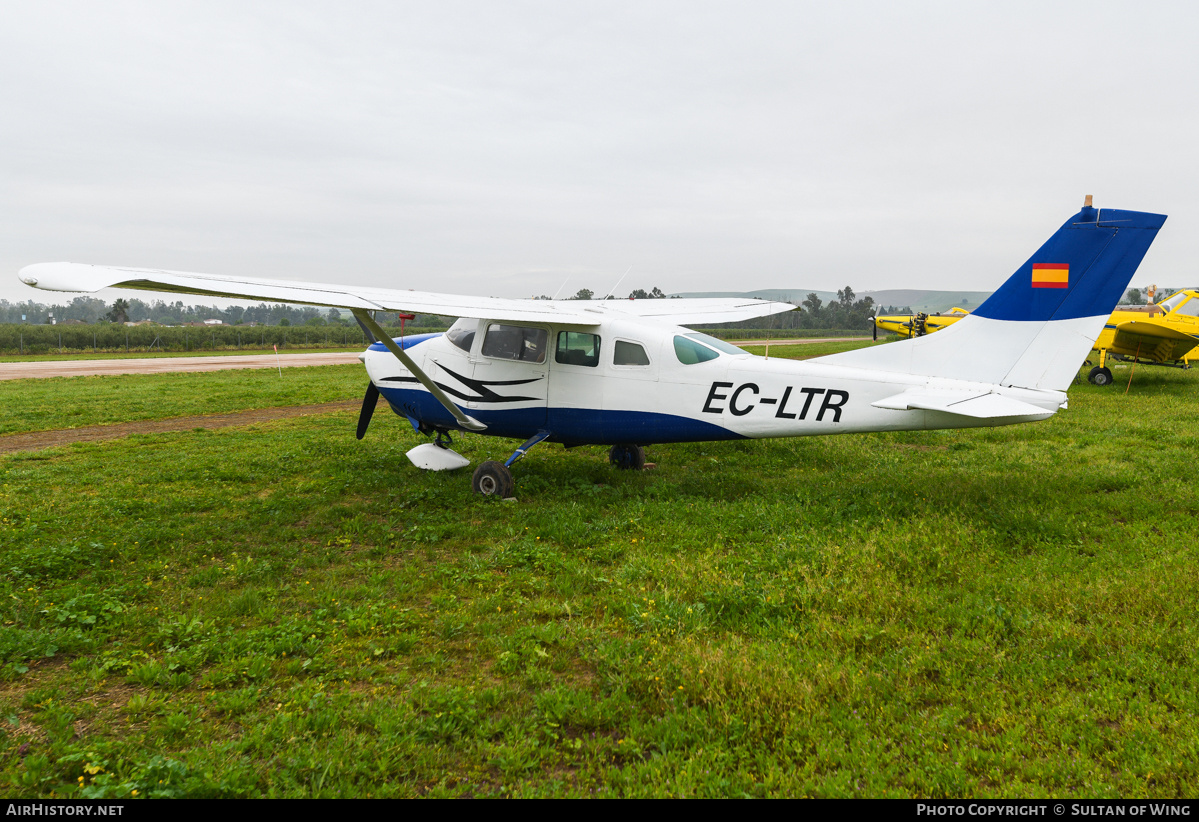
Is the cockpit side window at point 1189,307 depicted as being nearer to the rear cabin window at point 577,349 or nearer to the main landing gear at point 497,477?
the rear cabin window at point 577,349

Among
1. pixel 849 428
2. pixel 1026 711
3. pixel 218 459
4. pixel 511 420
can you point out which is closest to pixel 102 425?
pixel 218 459

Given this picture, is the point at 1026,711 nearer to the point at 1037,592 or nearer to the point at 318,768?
the point at 1037,592

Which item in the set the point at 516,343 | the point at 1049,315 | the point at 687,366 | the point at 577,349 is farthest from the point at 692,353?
the point at 1049,315

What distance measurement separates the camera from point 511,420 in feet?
26.2

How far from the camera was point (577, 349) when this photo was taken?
25.1ft

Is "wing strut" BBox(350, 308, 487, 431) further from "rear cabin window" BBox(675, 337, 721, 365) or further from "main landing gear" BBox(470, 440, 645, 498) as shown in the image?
"rear cabin window" BBox(675, 337, 721, 365)

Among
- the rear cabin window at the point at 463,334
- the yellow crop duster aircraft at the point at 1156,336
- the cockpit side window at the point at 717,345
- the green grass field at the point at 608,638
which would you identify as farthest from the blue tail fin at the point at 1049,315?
the yellow crop duster aircraft at the point at 1156,336

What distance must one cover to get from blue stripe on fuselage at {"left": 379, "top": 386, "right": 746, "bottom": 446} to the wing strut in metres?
0.12

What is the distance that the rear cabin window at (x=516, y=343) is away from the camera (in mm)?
7785

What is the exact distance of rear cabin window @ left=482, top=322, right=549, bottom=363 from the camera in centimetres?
779

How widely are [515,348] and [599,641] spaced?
4580mm

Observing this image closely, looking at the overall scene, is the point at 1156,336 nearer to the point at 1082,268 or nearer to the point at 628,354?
the point at 1082,268

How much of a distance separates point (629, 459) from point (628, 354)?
2.02 m

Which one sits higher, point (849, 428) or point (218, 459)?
point (849, 428)
